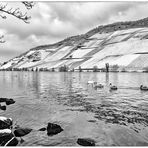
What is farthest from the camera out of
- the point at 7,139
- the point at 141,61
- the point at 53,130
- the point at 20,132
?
the point at 141,61

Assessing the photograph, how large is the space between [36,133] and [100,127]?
606 cm

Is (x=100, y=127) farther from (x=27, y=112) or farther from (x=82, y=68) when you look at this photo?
(x=82, y=68)

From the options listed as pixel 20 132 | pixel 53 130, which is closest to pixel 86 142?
pixel 53 130

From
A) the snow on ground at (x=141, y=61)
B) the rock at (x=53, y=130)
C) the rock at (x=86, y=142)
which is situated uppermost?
the snow on ground at (x=141, y=61)

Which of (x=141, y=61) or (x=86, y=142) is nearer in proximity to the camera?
(x=86, y=142)

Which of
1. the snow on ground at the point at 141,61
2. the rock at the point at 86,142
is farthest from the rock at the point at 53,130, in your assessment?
the snow on ground at the point at 141,61

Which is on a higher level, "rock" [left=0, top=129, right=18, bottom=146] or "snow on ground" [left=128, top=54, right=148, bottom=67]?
"snow on ground" [left=128, top=54, right=148, bottom=67]

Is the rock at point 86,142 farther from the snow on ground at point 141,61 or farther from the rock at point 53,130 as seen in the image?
the snow on ground at point 141,61

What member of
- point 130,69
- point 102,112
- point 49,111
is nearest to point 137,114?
point 102,112

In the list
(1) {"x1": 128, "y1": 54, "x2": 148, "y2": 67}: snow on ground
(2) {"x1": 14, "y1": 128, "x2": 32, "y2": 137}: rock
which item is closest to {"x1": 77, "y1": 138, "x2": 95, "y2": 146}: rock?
(2) {"x1": 14, "y1": 128, "x2": 32, "y2": 137}: rock

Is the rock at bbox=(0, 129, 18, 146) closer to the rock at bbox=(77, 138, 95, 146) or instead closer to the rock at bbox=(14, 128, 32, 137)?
the rock at bbox=(14, 128, 32, 137)

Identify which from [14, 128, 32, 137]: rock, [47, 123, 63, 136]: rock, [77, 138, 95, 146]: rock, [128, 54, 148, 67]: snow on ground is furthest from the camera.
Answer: [128, 54, 148, 67]: snow on ground

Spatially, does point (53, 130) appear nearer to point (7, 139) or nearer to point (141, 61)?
point (7, 139)

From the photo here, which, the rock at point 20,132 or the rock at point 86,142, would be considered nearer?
the rock at point 86,142
